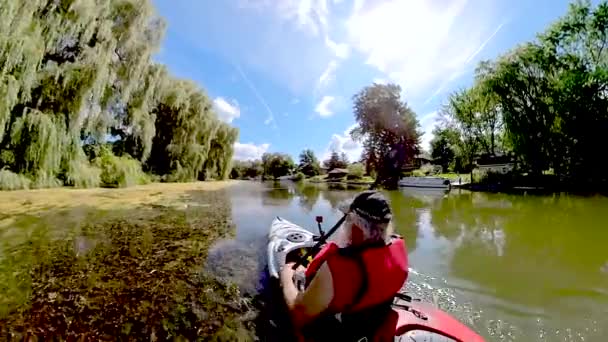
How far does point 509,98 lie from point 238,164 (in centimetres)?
7164

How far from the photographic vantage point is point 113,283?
4301mm

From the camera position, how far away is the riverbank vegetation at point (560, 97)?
66.9 feet

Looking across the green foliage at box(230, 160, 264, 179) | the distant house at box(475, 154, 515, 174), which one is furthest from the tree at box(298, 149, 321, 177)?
the distant house at box(475, 154, 515, 174)

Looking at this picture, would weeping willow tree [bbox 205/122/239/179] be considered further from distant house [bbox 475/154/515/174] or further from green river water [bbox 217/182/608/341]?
distant house [bbox 475/154/515/174]

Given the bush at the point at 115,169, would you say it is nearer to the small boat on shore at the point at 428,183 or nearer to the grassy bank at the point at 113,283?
the grassy bank at the point at 113,283

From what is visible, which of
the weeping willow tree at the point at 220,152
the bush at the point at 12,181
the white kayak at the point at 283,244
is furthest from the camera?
the weeping willow tree at the point at 220,152

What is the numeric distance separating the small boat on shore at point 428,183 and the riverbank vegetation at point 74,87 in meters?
20.4

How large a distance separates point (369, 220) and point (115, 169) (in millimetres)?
20548

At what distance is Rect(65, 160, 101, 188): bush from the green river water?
9.69 m

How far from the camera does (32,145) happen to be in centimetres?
1252

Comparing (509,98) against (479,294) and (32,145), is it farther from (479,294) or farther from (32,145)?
(32,145)

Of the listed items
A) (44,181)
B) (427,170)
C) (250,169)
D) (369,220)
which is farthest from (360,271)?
(250,169)

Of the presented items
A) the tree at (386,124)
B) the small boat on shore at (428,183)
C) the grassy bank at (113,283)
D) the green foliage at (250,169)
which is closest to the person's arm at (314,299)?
the grassy bank at (113,283)

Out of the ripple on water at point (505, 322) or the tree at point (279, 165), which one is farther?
the tree at point (279, 165)
